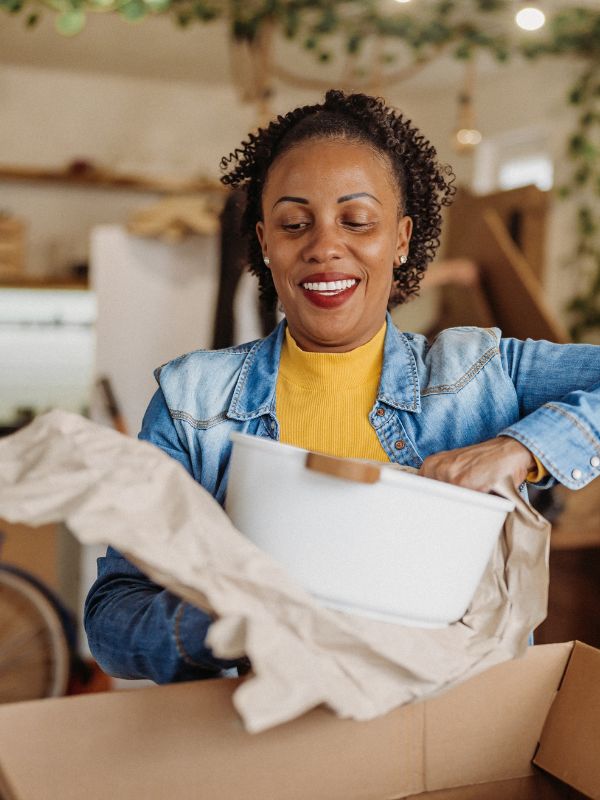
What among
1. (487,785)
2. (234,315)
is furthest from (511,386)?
(234,315)

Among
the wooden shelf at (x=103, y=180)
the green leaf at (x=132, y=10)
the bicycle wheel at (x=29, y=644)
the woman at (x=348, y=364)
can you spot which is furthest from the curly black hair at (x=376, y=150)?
the wooden shelf at (x=103, y=180)

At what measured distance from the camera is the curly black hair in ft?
3.22

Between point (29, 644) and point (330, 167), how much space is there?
75.2 inches

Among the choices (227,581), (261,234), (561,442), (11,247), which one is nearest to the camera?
(227,581)

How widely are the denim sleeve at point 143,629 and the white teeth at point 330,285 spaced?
1.12 ft

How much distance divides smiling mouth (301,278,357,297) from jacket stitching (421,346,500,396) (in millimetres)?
144

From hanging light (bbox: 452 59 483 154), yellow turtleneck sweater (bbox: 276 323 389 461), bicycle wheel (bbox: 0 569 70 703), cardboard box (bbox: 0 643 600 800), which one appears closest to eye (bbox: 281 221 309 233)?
yellow turtleneck sweater (bbox: 276 323 389 461)

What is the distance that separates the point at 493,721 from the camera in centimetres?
76

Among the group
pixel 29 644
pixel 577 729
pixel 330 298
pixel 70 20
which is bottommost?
pixel 29 644

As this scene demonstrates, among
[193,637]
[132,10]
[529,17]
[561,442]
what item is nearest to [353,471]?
[193,637]

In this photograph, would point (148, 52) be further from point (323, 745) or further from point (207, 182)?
point (323, 745)

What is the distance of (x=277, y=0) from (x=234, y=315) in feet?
5.95

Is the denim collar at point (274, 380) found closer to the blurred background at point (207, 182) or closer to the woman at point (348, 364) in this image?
the woman at point (348, 364)

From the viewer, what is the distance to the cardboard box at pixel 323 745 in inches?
24.6
